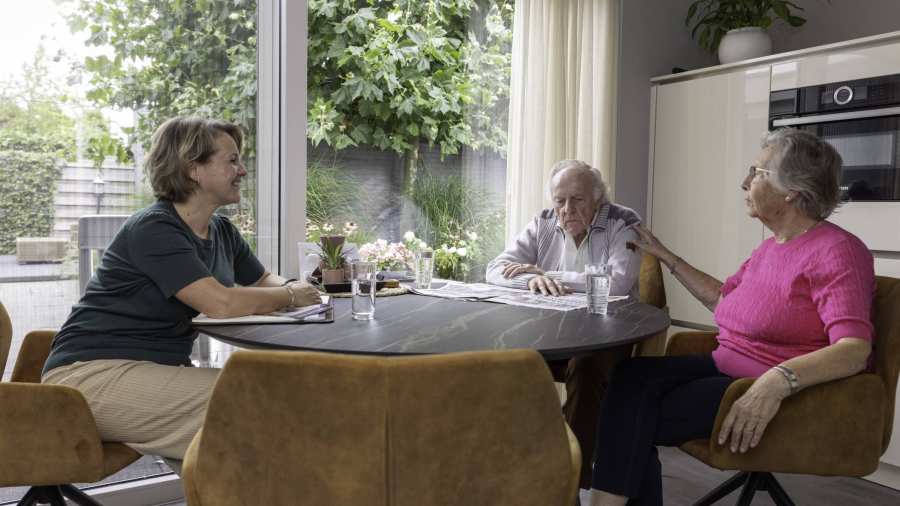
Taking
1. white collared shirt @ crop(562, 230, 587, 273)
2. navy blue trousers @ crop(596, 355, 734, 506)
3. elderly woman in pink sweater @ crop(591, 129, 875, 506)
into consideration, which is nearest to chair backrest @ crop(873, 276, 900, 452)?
elderly woman in pink sweater @ crop(591, 129, 875, 506)

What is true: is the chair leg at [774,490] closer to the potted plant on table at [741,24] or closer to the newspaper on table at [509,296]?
the newspaper on table at [509,296]

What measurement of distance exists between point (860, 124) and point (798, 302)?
56.5 inches

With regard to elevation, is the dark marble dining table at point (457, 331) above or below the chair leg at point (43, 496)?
above

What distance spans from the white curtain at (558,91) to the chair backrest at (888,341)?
1864mm

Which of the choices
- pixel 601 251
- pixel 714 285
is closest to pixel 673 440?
pixel 714 285

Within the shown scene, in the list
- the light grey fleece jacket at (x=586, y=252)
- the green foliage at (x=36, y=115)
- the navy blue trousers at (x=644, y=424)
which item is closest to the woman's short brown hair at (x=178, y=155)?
the green foliage at (x=36, y=115)

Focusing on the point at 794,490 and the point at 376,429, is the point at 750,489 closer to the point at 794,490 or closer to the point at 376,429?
the point at 794,490

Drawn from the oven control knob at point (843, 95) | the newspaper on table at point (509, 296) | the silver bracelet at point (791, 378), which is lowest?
the silver bracelet at point (791, 378)

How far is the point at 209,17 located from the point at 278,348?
1833mm

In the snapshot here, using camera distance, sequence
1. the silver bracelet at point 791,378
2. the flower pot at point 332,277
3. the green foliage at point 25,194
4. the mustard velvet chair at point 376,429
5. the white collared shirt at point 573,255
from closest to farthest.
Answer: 1. the mustard velvet chair at point 376,429
2. the silver bracelet at point 791,378
3. the flower pot at point 332,277
4. the green foliage at point 25,194
5. the white collared shirt at point 573,255

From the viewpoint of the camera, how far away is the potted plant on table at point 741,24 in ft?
11.3

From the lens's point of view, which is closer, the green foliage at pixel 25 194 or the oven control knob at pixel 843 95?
the green foliage at pixel 25 194

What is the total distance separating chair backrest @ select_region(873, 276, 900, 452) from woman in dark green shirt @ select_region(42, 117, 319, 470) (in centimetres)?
147

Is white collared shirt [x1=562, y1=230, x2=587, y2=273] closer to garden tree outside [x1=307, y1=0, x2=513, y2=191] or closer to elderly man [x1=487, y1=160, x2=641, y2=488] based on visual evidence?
elderly man [x1=487, y1=160, x2=641, y2=488]
